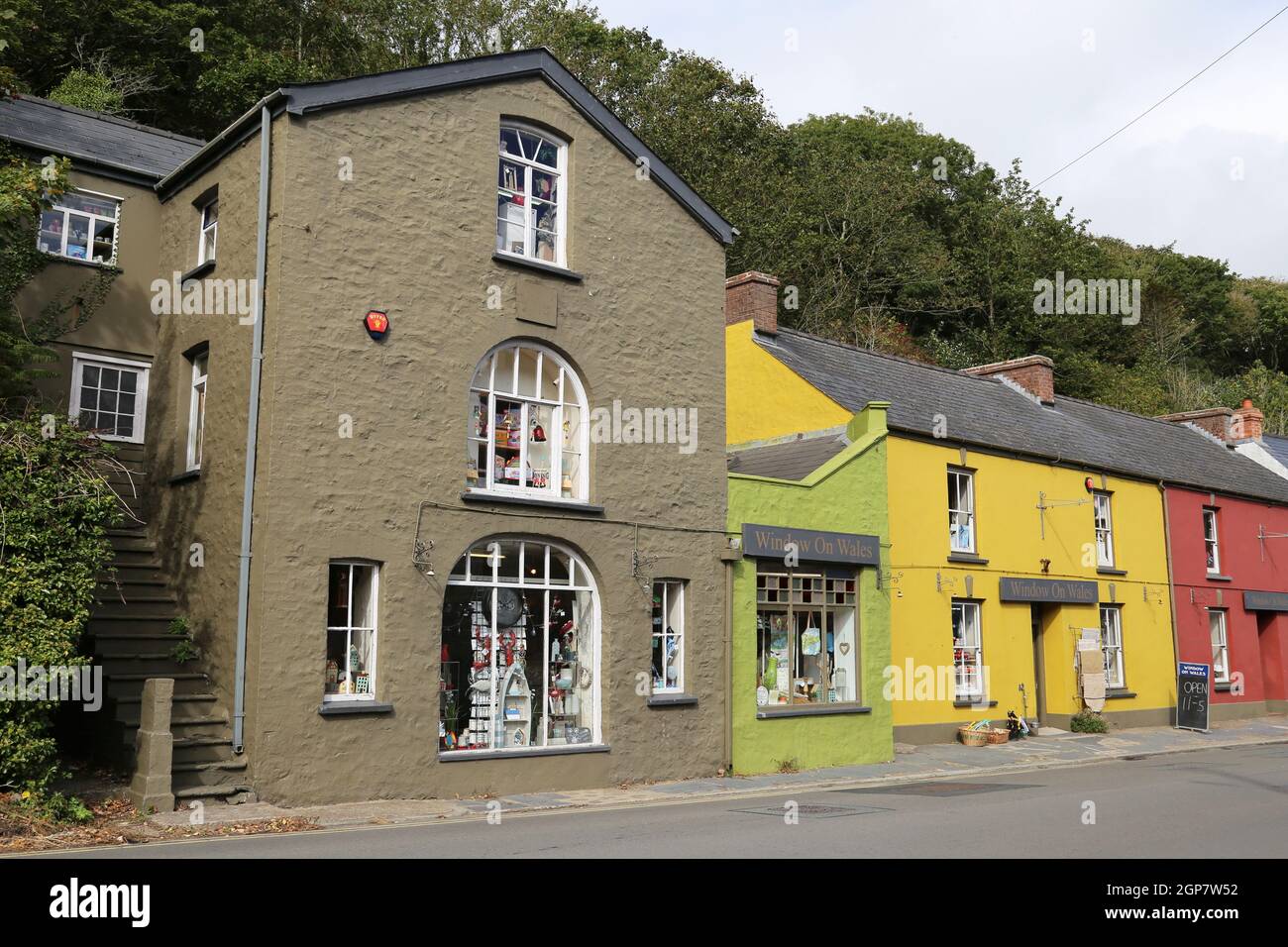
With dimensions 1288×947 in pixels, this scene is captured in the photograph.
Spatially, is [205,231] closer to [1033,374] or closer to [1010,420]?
[1010,420]

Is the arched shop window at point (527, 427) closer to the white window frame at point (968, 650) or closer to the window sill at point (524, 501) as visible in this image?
the window sill at point (524, 501)

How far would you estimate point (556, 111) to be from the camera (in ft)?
54.1

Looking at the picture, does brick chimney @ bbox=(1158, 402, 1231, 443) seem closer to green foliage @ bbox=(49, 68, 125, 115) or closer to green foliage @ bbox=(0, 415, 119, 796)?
green foliage @ bbox=(49, 68, 125, 115)

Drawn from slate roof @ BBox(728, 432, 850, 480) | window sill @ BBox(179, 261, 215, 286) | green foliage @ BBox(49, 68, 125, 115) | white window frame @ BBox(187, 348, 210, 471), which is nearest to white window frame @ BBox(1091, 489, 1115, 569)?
slate roof @ BBox(728, 432, 850, 480)

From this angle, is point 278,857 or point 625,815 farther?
point 625,815

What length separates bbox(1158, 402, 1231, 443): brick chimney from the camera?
1367 inches

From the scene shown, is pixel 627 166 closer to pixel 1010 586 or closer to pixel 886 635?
pixel 886 635

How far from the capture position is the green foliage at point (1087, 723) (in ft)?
77.9

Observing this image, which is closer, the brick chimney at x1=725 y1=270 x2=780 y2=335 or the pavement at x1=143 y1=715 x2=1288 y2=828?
the pavement at x1=143 y1=715 x2=1288 y2=828

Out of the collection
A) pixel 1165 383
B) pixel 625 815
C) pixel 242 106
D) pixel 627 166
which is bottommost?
pixel 625 815

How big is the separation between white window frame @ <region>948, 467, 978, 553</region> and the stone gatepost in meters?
15.4

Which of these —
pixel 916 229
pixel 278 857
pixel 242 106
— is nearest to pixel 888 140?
pixel 916 229
